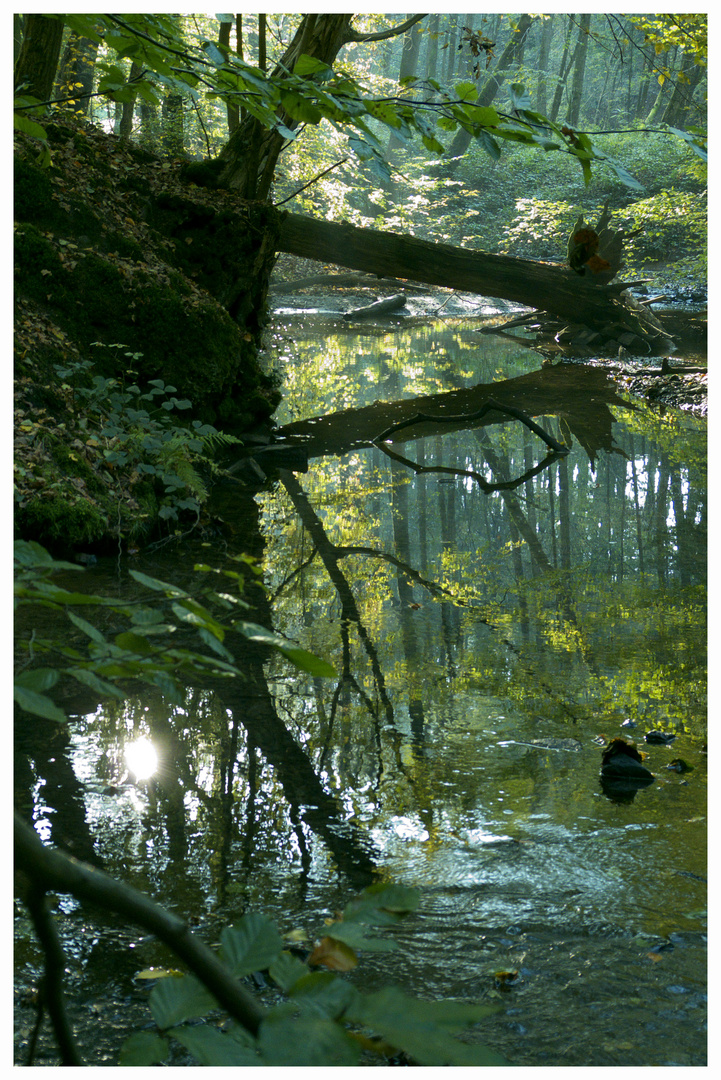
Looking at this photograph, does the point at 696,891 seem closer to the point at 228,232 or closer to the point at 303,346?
the point at 228,232

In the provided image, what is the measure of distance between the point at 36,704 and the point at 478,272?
14.2 m

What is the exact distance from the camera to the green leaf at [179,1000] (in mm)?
873

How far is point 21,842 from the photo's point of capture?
90 cm

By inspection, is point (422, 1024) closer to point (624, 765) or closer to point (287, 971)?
point (287, 971)

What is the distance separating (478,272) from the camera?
14.2 meters

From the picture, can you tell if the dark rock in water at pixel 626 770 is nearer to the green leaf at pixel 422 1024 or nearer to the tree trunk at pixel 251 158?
the green leaf at pixel 422 1024

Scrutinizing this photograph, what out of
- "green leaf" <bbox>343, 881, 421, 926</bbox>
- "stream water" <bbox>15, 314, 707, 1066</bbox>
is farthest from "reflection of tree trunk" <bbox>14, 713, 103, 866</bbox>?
"green leaf" <bbox>343, 881, 421, 926</bbox>

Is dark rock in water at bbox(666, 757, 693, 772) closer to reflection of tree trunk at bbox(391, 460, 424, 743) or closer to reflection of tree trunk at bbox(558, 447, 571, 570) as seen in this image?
reflection of tree trunk at bbox(391, 460, 424, 743)

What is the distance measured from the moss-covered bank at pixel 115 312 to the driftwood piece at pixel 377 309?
517 inches

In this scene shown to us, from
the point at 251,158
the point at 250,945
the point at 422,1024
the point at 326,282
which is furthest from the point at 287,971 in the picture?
the point at 326,282

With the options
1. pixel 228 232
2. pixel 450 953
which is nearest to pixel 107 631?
pixel 450 953

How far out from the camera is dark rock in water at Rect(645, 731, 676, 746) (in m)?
3.64

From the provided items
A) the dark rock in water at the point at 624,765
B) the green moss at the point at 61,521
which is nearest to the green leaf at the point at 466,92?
the dark rock in water at the point at 624,765

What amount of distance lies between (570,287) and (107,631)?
13.1 meters
